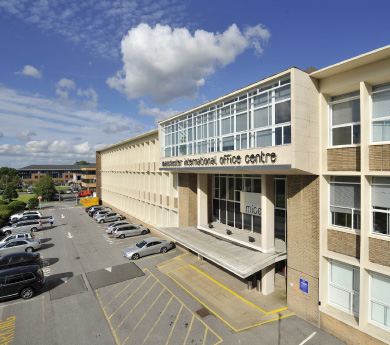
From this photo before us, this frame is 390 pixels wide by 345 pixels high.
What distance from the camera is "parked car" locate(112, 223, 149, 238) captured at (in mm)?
28109

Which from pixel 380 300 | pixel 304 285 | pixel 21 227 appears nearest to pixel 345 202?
pixel 380 300

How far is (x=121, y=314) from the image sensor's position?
44.1 ft

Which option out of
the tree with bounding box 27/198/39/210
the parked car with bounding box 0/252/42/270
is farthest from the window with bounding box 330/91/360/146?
the tree with bounding box 27/198/39/210

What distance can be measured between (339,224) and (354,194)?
5.36 ft

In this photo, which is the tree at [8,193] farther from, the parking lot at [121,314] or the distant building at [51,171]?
the distant building at [51,171]

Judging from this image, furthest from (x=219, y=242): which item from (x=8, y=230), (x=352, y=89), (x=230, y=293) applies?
(x=8, y=230)

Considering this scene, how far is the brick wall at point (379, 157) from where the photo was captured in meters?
9.75

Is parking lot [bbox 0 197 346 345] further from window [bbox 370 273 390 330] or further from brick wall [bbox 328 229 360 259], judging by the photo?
brick wall [bbox 328 229 360 259]

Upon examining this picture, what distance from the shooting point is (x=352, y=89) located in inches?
438

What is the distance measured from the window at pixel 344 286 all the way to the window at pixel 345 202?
2052 millimetres

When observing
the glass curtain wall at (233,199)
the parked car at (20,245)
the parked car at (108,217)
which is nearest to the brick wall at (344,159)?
the glass curtain wall at (233,199)

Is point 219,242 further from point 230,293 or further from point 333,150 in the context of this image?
point 333,150

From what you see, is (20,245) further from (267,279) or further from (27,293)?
(267,279)

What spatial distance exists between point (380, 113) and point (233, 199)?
11736mm
